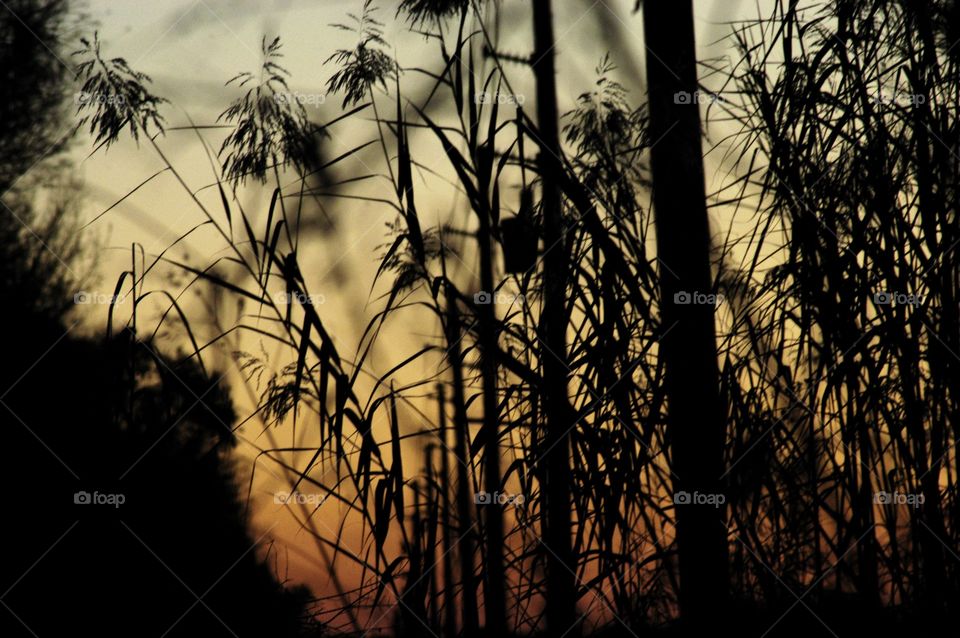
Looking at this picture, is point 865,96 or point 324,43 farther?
point 324,43

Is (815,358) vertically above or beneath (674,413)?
above

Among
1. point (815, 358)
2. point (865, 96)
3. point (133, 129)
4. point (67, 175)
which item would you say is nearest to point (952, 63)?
point (865, 96)

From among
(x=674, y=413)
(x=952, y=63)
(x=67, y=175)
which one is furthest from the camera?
(x=67, y=175)

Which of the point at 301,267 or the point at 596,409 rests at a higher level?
the point at 301,267

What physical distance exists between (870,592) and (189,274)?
107cm

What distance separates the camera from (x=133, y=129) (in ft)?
3.35

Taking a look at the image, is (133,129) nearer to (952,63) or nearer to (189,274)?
(189,274)

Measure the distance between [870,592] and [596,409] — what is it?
428mm

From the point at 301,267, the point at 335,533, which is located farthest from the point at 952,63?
the point at 335,533

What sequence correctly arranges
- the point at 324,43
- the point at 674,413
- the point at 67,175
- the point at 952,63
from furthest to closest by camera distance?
the point at 67,175 < the point at 324,43 < the point at 952,63 < the point at 674,413

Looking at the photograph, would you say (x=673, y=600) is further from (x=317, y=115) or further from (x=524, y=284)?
(x=317, y=115)

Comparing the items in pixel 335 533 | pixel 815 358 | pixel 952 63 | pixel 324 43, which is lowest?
pixel 335 533

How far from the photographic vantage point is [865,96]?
90cm

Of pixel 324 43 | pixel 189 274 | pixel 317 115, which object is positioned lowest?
pixel 189 274
